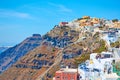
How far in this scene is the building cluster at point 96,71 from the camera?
2756 inches

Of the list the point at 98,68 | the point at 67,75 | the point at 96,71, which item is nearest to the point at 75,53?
the point at 67,75

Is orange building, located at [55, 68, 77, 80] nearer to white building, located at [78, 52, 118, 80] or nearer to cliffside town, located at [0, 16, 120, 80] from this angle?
cliffside town, located at [0, 16, 120, 80]

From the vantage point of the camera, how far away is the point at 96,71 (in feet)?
243

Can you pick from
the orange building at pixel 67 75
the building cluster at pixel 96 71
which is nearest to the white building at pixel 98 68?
the building cluster at pixel 96 71

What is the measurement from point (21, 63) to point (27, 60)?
153 inches

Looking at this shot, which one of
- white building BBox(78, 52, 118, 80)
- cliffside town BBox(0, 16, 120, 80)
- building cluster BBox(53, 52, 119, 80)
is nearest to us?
building cluster BBox(53, 52, 119, 80)

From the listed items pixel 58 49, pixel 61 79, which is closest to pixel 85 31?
pixel 58 49

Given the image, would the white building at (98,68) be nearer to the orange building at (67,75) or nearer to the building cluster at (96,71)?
the building cluster at (96,71)

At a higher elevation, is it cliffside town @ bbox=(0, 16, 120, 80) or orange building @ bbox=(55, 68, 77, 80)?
cliffside town @ bbox=(0, 16, 120, 80)

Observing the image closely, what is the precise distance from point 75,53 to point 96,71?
59027 mm

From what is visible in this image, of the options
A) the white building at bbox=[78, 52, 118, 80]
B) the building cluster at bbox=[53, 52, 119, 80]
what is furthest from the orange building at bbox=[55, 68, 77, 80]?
the white building at bbox=[78, 52, 118, 80]

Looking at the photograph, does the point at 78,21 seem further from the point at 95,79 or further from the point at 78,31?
the point at 95,79

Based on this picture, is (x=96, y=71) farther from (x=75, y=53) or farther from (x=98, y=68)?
(x=75, y=53)

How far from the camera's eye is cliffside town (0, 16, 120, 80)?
76500 millimetres
